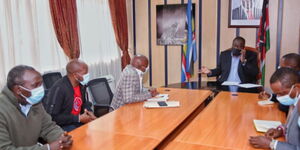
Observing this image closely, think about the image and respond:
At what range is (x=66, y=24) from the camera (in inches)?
165

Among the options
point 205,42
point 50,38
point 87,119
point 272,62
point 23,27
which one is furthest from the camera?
point 205,42

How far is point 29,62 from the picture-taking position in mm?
3721

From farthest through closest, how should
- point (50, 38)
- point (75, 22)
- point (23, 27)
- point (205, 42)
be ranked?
point (205, 42), point (75, 22), point (50, 38), point (23, 27)

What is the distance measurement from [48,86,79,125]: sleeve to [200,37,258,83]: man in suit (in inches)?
94.6

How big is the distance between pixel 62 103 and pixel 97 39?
2598mm

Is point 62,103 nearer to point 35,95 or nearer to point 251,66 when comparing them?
point 35,95

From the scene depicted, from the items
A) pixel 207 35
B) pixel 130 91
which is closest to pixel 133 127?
pixel 130 91

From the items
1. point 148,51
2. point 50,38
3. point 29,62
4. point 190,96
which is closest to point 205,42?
point 148,51

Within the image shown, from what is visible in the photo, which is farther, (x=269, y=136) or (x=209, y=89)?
(x=209, y=89)

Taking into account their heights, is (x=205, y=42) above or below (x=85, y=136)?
above

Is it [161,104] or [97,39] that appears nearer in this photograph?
[161,104]

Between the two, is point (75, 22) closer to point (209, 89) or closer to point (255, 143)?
point (209, 89)

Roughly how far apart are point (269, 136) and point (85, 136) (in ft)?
4.44

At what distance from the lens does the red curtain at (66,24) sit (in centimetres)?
401
